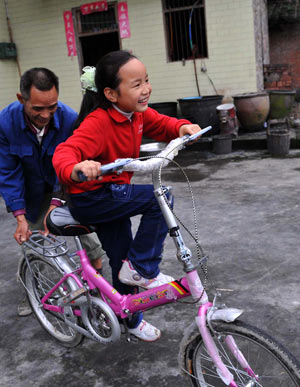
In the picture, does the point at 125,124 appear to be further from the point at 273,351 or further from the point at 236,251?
the point at 236,251

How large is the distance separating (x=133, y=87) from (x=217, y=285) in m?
1.87

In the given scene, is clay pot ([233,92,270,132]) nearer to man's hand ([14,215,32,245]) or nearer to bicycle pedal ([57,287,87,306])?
man's hand ([14,215,32,245])

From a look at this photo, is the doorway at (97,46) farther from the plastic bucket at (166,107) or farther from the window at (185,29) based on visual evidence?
the plastic bucket at (166,107)

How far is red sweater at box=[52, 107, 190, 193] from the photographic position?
2091 mm

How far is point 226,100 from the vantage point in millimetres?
9969

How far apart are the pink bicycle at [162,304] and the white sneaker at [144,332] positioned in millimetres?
152

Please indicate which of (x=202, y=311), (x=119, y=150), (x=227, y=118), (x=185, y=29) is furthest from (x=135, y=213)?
(x=185, y=29)

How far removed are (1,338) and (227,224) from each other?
2.61m

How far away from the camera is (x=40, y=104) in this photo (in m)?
2.61

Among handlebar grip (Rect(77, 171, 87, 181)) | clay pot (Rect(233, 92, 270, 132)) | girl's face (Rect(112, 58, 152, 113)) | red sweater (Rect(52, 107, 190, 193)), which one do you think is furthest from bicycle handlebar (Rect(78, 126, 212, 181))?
clay pot (Rect(233, 92, 270, 132))

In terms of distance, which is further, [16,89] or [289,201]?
[16,89]

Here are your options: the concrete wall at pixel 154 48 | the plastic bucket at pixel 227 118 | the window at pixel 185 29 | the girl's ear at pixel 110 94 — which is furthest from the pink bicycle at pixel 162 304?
the window at pixel 185 29

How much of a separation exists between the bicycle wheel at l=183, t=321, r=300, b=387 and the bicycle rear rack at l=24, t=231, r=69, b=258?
3.29 ft

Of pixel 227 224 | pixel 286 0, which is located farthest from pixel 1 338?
pixel 286 0
